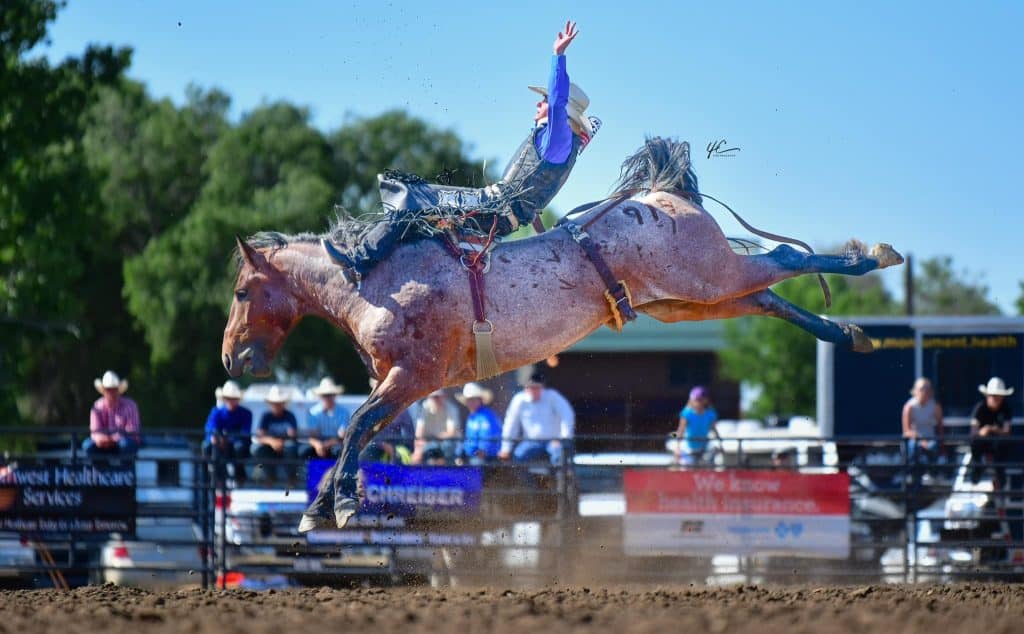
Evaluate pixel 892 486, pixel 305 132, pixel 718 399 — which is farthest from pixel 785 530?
pixel 718 399

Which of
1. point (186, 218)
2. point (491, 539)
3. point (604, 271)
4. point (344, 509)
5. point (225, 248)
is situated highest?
point (186, 218)

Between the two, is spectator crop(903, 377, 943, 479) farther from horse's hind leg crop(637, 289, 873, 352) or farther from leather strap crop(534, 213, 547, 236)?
leather strap crop(534, 213, 547, 236)

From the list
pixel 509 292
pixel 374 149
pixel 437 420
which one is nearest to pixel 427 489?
pixel 437 420

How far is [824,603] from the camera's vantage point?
262 inches

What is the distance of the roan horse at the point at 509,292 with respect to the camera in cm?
738

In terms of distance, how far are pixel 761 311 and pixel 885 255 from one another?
794 mm

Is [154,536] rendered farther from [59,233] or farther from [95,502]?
[59,233]

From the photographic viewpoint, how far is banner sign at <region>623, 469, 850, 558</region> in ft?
35.7

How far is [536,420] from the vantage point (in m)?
11.3

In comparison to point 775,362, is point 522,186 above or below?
below

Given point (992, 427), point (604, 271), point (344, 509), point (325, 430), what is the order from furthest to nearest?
point (325, 430), point (992, 427), point (604, 271), point (344, 509)

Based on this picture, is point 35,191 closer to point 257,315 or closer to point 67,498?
point 67,498

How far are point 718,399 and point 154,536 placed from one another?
29627 mm

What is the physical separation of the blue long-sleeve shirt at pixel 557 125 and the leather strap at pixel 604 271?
410mm
